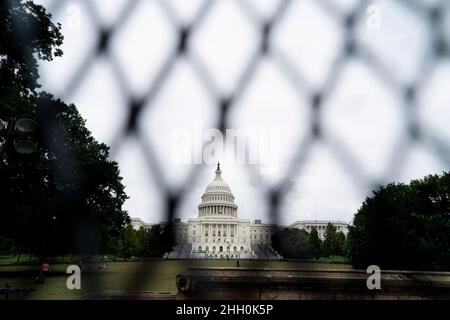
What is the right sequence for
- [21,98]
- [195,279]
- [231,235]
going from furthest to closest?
[231,235]
[21,98]
[195,279]

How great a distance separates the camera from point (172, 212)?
149 cm

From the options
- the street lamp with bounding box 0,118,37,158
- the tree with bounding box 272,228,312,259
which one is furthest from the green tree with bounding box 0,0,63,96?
the tree with bounding box 272,228,312,259

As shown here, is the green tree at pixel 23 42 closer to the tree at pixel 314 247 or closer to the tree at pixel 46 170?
the tree at pixel 46 170

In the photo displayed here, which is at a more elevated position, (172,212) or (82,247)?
(82,247)

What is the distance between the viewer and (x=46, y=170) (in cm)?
1216

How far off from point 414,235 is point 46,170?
711 inches

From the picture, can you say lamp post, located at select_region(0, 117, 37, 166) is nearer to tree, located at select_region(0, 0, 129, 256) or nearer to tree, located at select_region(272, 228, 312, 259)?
tree, located at select_region(0, 0, 129, 256)

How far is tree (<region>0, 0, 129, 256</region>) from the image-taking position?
8.01 meters

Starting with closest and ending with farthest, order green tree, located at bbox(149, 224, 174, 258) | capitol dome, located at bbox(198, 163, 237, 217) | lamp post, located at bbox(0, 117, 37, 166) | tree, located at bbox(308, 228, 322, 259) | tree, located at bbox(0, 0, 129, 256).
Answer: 1. green tree, located at bbox(149, 224, 174, 258)
2. capitol dome, located at bbox(198, 163, 237, 217)
3. lamp post, located at bbox(0, 117, 37, 166)
4. tree, located at bbox(308, 228, 322, 259)
5. tree, located at bbox(0, 0, 129, 256)

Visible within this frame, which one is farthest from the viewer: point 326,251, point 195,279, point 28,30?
point 326,251

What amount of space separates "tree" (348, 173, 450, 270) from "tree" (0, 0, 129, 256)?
12.0m
